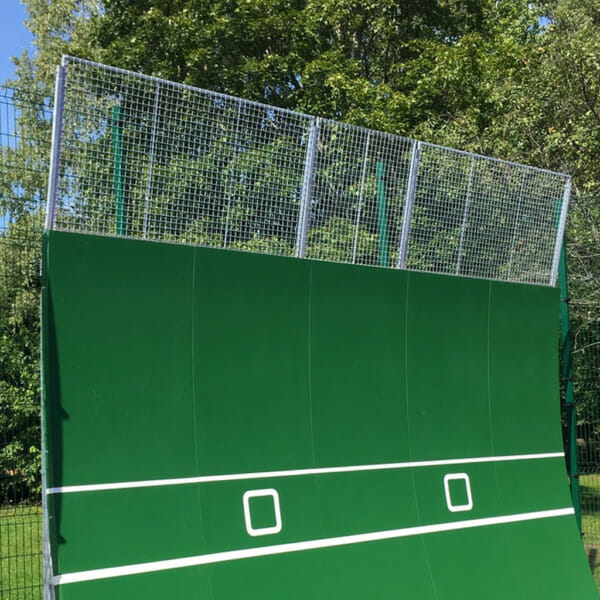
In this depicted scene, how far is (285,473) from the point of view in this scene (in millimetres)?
6191

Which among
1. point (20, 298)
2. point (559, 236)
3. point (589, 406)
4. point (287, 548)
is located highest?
point (559, 236)

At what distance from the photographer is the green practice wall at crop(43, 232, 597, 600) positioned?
523cm

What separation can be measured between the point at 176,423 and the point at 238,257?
1.36 metres

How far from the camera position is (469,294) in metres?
7.94

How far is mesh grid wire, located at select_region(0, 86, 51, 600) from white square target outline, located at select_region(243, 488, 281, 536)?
4.90ft

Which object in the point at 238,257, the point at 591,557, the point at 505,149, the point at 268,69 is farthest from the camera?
the point at 268,69

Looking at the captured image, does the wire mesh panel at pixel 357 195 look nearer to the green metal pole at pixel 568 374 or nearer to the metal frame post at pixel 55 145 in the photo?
the metal frame post at pixel 55 145

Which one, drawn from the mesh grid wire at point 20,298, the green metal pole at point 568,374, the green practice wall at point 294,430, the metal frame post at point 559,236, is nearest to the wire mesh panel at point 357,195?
the green practice wall at point 294,430

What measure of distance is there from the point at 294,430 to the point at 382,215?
2.12 meters

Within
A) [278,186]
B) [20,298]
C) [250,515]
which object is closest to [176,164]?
[278,186]

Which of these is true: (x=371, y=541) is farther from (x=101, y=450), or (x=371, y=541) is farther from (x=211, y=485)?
(x=101, y=450)

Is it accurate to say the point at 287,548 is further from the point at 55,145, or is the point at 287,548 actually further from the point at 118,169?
the point at 55,145

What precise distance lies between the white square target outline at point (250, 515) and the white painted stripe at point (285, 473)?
111 mm

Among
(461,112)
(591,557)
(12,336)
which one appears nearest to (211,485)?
(12,336)
